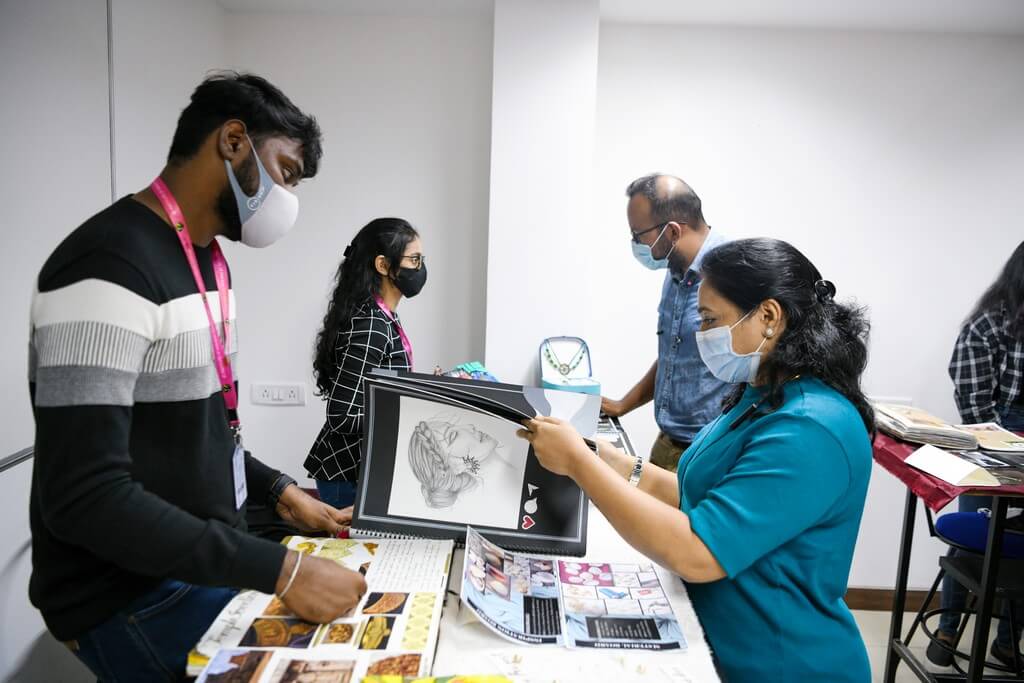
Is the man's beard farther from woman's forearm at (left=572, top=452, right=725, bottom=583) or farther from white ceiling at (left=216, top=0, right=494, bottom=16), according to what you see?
white ceiling at (left=216, top=0, right=494, bottom=16)

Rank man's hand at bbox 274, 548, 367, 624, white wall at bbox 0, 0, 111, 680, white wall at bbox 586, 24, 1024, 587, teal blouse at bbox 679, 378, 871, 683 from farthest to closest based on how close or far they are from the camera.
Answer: white wall at bbox 586, 24, 1024, 587, white wall at bbox 0, 0, 111, 680, teal blouse at bbox 679, 378, 871, 683, man's hand at bbox 274, 548, 367, 624

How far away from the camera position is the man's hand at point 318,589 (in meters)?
0.94

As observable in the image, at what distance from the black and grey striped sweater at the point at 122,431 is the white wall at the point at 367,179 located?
230 centimetres

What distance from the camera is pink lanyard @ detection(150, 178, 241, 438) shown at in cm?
102

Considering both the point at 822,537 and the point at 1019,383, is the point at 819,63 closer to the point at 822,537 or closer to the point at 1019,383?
the point at 1019,383

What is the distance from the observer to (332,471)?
203cm

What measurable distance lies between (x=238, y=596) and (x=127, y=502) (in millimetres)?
333

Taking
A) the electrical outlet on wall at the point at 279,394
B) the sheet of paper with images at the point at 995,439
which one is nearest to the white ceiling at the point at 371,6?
the electrical outlet on wall at the point at 279,394

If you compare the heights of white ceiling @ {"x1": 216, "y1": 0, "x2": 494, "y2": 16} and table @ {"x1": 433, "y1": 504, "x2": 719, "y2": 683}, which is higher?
white ceiling @ {"x1": 216, "y1": 0, "x2": 494, "y2": 16}

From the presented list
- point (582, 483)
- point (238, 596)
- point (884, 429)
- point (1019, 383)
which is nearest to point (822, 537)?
point (582, 483)

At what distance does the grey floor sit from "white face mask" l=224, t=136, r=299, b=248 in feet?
8.65

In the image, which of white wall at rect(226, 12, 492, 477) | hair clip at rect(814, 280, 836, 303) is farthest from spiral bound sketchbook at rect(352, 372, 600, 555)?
white wall at rect(226, 12, 492, 477)

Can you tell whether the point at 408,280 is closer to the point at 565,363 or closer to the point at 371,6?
the point at 565,363

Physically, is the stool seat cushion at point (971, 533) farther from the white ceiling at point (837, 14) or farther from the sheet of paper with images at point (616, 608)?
the white ceiling at point (837, 14)
